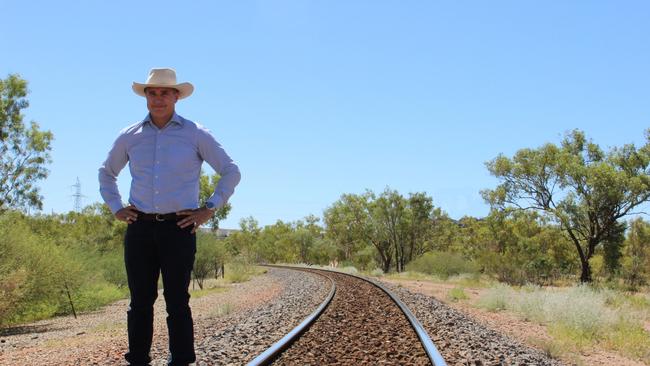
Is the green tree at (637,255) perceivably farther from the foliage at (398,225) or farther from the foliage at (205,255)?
the foliage at (205,255)

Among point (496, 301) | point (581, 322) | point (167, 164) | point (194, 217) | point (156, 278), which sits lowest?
point (581, 322)

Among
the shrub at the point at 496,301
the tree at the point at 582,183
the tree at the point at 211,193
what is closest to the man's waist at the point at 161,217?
the shrub at the point at 496,301

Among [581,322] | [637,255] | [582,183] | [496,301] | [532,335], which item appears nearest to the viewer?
[532,335]

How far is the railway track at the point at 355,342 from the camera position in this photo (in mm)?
5840

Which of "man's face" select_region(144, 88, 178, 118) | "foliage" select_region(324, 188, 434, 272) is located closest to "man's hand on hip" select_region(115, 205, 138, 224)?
"man's face" select_region(144, 88, 178, 118)

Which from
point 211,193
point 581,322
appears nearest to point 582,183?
point 581,322

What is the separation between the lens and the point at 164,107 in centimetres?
410

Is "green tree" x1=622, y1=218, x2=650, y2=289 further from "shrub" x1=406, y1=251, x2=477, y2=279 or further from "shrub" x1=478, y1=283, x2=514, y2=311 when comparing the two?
"shrub" x1=478, y1=283, x2=514, y2=311

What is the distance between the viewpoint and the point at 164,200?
3.96m

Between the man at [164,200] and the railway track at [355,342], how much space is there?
1317 millimetres

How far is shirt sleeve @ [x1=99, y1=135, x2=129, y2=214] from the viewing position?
166 inches

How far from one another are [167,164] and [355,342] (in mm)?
3913

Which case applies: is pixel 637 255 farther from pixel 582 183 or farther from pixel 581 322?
pixel 581 322

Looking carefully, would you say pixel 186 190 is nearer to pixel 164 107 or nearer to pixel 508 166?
pixel 164 107
